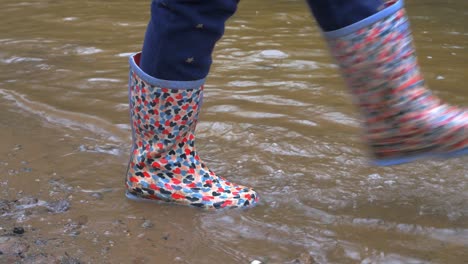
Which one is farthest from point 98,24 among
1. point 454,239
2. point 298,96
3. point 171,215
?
point 454,239

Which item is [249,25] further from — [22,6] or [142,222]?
[142,222]

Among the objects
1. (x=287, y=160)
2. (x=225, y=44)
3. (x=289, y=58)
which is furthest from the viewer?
(x=225, y=44)

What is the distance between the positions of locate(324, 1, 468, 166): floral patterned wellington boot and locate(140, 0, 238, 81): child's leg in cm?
25

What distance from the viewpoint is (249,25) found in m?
3.74

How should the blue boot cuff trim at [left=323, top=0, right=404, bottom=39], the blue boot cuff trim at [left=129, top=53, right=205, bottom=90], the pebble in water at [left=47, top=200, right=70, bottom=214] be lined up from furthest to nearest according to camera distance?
the pebble in water at [left=47, top=200, right=70, bottom=214], the blue boot cuff trim at [left=129, top=53, right=205, bottom=90], the blue boot cuff trim at [left=323, top=0, right=404, bottom=39]

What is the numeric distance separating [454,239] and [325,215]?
0.95 ft

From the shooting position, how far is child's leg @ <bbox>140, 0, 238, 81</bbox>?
1.49 m

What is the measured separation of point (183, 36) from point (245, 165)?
0.55 metres

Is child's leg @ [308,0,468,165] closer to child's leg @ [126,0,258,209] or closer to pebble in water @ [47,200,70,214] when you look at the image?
child's leg @ [126,0,258,209]

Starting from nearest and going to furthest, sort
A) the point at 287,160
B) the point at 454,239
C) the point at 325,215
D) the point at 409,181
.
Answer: the point at 454,239 → the point at 325,215 → the point at 409,181 → the point at 287,160

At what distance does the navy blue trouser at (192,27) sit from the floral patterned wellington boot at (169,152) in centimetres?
4

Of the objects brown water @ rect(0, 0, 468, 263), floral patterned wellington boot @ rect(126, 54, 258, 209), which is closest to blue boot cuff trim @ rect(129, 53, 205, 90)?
floral patterned wellington boot @ rect(126, 54, 258, 209)

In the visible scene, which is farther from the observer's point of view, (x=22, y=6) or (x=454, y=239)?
(x=22, y=6)

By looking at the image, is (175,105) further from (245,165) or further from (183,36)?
(245,165)
